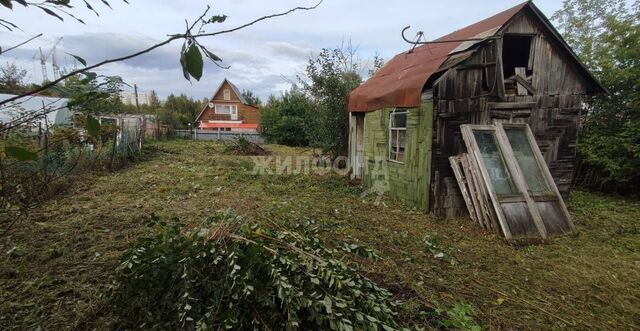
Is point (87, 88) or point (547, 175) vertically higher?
point (87, 88)

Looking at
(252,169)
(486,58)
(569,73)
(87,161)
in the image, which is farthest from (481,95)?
(87,161)

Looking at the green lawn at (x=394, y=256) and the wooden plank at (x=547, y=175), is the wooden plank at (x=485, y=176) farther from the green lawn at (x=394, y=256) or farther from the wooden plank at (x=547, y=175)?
the wooden plank at (x=547, y=175)

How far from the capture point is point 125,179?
7664 millimetres

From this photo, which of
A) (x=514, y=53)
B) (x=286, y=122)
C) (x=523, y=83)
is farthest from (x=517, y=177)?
(x=286, y=122)

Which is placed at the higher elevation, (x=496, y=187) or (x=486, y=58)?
(x=486, y=58)

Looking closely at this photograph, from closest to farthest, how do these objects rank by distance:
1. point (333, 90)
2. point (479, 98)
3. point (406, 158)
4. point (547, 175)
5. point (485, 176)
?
point (485, 176), point (547, 175), point (479, 98), point (406, 158), point (333, 90)

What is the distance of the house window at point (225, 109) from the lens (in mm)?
30970

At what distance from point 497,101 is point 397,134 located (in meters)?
1.86

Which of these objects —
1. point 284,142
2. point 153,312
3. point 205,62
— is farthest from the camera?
point 284,142

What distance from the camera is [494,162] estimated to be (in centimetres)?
495

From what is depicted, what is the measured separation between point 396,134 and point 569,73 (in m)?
3.23

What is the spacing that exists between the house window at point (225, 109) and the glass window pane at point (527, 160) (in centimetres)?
2902

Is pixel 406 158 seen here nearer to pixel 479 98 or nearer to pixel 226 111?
pixel 479 98

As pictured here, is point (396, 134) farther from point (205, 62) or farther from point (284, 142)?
point (284, 142)
